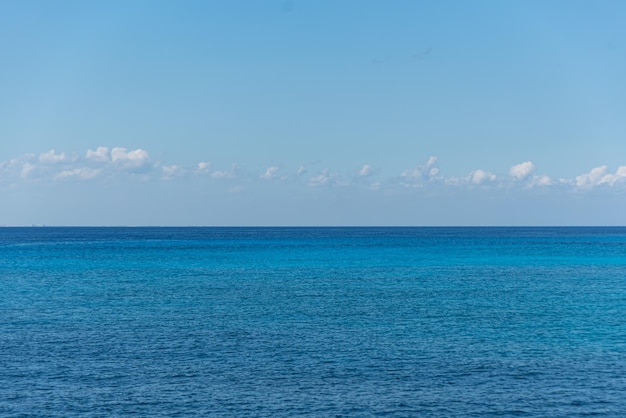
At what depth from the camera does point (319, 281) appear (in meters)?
81.6

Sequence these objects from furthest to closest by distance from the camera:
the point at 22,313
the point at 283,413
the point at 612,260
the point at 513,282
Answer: the point at 612,260
the point at 513,282
the point at 22,313
the point at 283,413

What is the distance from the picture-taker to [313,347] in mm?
43000

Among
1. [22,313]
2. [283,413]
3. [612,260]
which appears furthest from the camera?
[612,260]

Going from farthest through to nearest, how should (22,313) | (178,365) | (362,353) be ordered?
(22,313)
(362,353)
(178,365)

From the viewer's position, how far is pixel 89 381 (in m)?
35.4

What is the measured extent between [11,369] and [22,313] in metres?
19.8

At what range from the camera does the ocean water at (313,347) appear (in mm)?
32562

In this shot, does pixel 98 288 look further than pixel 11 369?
Yes

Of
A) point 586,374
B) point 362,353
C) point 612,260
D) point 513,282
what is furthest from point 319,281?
point 612,260

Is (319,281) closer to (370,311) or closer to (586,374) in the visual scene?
(370,311)

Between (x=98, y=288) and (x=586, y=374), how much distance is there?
51005 mm

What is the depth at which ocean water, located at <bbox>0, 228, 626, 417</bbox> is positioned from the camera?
107 feet

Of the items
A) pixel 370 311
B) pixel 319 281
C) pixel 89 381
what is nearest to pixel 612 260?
pixel 319 281

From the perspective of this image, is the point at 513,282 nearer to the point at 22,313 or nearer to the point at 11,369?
the point at 22,313
